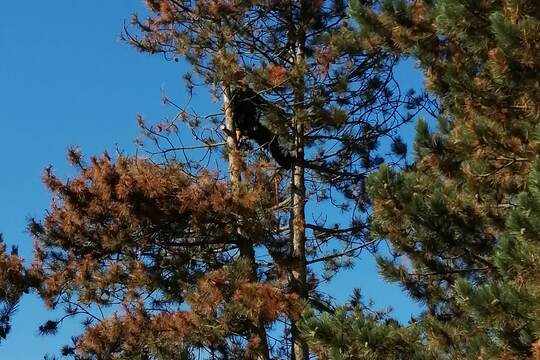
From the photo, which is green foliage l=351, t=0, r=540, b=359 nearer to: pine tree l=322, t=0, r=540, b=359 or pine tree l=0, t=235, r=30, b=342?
pine tree l=322, t=0, r=540, b=359

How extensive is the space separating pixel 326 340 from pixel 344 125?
15.5 ft

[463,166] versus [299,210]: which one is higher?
[299,210]

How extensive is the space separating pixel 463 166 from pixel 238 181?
317 cm

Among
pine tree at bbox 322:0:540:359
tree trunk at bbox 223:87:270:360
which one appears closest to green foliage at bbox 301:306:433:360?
pine tree at bbox 322:0:540:359

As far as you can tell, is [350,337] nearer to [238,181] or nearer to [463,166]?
[463,166]

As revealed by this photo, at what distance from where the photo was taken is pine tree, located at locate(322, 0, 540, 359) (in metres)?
6.84

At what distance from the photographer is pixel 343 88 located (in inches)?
407

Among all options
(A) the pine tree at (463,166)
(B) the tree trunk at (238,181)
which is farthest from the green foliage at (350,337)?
(B) the tree trunk at (238,181)

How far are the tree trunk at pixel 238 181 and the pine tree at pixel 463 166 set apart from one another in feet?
6.11

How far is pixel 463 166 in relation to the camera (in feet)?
24.6

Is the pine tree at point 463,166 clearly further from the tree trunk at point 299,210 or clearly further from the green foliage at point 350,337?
the tree trunk at point 299,210

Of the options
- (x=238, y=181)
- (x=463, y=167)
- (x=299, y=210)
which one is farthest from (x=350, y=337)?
(x=299, y=210)

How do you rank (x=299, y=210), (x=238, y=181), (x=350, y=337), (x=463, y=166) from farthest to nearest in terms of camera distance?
(x=299, y=210) < (x=238, y=181) < (x=463, y=166) < (x=350, y=337)

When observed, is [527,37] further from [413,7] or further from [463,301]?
[463,301]
